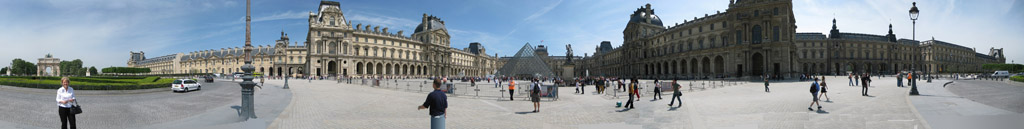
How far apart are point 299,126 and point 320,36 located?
65742 millimetres

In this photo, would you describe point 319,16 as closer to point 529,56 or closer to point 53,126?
point 529,56

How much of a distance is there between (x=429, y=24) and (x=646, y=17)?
141ft

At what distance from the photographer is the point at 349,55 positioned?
69.2m

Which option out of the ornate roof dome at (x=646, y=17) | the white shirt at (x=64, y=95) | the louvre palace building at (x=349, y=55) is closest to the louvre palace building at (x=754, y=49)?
the ornate roof dome at (x=646, y=17)

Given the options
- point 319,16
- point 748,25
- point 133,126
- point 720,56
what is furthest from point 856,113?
point 319,16

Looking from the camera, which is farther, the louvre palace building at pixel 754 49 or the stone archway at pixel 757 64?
the stone archway at pixel 757 64

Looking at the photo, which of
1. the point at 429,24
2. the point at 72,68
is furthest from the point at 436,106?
the point at 72,68

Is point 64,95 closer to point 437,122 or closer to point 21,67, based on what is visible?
point 437,122

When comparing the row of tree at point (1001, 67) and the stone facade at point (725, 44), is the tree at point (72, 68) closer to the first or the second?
the stone facade at point (725, 44)

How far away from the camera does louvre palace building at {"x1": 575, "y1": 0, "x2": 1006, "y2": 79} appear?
47.0 meters

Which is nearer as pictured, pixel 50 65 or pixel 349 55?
pixel 349 55

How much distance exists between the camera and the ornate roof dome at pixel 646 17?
245 ft

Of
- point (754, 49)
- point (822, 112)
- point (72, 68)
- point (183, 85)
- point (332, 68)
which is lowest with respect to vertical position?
point (822, 112)

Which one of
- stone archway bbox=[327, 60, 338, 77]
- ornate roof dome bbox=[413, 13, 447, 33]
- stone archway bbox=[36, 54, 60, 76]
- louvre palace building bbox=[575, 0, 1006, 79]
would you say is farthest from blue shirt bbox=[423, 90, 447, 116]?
stone archway bbox=[36, 54, 60, 76]
